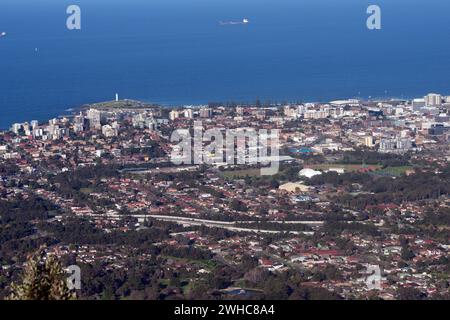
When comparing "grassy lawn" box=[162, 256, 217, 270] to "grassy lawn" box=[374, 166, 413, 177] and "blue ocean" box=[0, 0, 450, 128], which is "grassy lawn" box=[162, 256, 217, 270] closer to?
"grassy lawn" box=[374, 166, 413, 177]

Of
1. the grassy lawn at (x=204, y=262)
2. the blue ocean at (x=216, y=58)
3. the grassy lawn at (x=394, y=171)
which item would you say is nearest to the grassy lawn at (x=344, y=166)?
the grassy lawn at (x=394, y=171)

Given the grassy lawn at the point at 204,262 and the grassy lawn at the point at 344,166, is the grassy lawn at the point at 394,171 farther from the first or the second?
the grassy lawn at the point at 204,262

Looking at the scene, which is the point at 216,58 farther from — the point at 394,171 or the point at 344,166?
the point at 394,171

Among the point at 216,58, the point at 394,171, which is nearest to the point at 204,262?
the point at 394,171

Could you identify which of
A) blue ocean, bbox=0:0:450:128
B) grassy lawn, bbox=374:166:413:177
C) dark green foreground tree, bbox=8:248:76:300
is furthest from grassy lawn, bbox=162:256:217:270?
blue ocean, bbox=0:0:450:128

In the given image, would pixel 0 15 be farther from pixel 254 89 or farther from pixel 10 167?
pixel 10 167
